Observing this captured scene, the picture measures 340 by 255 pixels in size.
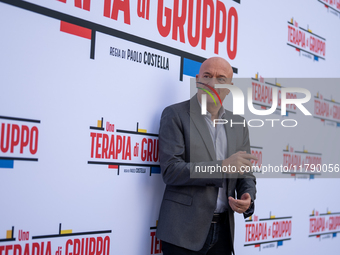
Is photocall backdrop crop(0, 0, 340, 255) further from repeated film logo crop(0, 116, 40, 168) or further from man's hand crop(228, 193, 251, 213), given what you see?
man's hand crop(228, 193, 251, 213)

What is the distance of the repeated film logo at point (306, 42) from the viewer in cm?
358

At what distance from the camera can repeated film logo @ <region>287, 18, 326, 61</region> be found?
11.7 ft

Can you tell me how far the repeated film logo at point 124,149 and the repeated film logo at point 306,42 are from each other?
Answer: 6.33 ft

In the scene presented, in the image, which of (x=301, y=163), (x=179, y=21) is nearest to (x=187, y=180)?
(x=179, y=21)

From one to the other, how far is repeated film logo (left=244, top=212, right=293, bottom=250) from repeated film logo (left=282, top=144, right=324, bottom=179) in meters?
0.43

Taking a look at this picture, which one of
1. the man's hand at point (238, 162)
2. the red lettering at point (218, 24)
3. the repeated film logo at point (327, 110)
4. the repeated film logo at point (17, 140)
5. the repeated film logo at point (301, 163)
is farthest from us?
the repeated film logo at point (327, 110)

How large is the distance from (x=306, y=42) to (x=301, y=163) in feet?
3.86

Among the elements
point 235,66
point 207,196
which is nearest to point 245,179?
point 207,196

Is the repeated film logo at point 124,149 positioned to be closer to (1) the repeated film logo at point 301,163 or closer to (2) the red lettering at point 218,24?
(2) the red lettering at point 218,24

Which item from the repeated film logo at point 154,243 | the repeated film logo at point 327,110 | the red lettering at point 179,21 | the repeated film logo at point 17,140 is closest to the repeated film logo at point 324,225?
the repeated film logo at point 327,110

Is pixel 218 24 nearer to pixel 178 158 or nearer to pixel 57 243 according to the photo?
pixel 178 158

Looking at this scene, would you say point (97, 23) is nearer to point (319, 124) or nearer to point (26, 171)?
point (26, 171)

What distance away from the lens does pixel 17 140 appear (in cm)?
181

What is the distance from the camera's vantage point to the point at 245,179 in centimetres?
236
